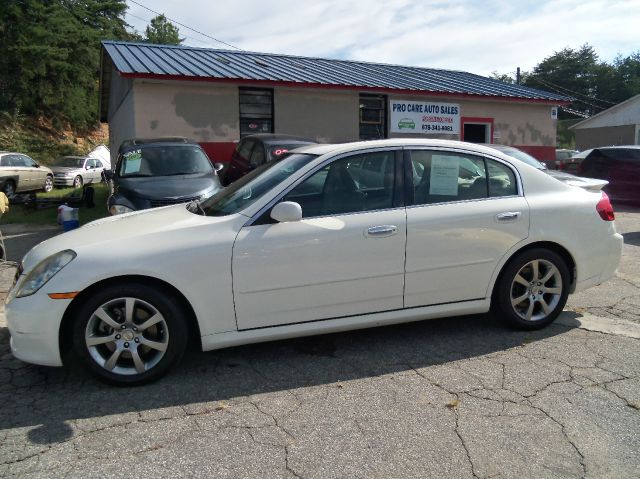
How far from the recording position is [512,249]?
14.1 feet

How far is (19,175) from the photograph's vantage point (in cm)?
1739

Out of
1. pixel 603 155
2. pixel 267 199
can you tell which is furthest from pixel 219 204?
pixel 603 155

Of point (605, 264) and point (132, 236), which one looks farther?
point (605, 264)

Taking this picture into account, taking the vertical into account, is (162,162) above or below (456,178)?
above

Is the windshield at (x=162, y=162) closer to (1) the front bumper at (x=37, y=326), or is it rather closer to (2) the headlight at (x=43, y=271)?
(2) the headlight at (x=43, y=271)

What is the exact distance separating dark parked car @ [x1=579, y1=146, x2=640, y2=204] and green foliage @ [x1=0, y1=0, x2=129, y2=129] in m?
30.9

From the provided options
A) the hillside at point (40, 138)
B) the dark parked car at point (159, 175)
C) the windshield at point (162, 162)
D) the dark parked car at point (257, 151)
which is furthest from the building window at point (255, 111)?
the hillside at point (40, 138)

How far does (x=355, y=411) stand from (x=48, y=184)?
1927cm

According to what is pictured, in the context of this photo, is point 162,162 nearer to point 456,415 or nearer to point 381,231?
point 381,231

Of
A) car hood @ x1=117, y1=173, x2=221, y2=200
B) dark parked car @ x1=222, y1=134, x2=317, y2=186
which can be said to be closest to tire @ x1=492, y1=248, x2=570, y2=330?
car hood @ x1=117, y1=173, x2=221, y2=200

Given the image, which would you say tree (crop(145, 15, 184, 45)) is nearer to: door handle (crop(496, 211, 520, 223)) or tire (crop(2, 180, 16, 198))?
tire (crop(2, 180, 16, 198))

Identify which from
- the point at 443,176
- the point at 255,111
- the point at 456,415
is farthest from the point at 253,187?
the point at 255,111

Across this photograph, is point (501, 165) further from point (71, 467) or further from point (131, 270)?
point (71, 467)

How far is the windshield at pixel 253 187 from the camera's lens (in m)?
3.98
